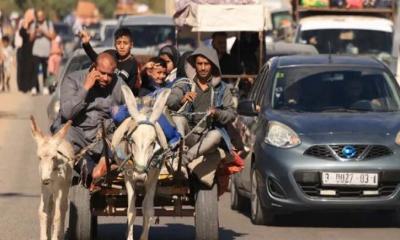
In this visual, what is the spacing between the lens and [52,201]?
1140 centimetres

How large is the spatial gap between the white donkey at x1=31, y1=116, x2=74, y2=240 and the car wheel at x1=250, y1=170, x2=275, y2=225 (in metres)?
3.19

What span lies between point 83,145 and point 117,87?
0.59 metres

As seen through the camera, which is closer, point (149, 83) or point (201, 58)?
point (201, 58)

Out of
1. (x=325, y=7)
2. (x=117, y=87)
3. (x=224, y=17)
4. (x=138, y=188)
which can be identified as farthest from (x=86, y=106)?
(x=325, y=7)

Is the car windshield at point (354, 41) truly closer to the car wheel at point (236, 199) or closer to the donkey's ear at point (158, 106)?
the car wheel at point (236, 199)

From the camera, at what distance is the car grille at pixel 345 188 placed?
45.0ft

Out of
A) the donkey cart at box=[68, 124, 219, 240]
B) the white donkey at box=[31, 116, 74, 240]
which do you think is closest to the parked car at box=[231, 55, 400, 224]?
the donkey cart at box=[68, 124, 219, 240]

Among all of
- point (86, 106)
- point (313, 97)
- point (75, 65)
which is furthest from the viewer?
point (75, 65)

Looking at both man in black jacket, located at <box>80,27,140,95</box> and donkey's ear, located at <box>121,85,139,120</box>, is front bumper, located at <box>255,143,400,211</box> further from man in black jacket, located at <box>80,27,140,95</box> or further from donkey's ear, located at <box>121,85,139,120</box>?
donkey's ear, located at <box>121,85,139,120</box>

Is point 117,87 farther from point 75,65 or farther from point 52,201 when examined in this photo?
point 75,65

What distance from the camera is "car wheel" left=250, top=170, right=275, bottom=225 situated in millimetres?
14258

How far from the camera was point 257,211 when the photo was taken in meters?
14.4

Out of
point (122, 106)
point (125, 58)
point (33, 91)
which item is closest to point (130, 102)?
point (122, 106)

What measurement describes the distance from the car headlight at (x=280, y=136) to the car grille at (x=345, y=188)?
37 cm
